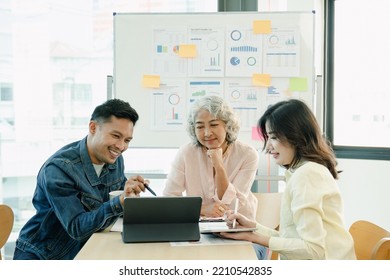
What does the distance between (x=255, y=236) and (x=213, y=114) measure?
0.93 meters

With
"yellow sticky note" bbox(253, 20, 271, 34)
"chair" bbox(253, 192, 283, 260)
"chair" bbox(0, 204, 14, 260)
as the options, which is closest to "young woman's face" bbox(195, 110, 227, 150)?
"chair" bbox(253, 192, 283, 260)

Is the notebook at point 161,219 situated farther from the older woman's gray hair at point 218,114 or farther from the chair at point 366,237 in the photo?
the older woman's gray hair at point 218,114

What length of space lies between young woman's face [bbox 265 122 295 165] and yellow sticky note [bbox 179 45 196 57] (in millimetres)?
1456

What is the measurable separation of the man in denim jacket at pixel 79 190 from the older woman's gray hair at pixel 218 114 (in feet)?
1.76

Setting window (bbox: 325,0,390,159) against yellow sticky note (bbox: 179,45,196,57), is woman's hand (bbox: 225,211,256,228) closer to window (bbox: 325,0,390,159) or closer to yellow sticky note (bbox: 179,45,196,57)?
yellow sticky note (bbox: 179,45,196,57)

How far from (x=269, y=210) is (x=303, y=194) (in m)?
1.12

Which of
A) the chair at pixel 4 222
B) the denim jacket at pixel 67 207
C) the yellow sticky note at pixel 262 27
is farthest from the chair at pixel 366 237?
the yellow sticky note at pixel 262 27

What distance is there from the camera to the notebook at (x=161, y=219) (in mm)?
1864

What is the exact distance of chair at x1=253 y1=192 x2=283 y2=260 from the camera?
2756mm

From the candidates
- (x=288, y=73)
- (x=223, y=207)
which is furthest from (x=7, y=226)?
(x=288, y=73)

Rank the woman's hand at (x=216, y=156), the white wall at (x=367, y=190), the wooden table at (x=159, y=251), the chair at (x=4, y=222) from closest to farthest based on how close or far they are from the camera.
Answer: the wooden table at (x=159, y=251) → the chair at (x=4, y=222) → the woman's hand at (x=216, y=156) → the white wall at (x=367, y=190)

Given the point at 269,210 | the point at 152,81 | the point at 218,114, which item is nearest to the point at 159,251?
the point at 218,114

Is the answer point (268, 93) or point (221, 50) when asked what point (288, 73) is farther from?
point (221, 50)
